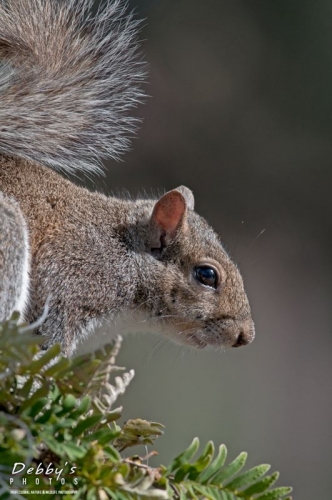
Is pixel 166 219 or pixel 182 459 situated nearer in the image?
pixel 182 459

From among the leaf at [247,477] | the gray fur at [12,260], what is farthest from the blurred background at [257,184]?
the leaf at [247,477]

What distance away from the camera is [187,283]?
1.52m

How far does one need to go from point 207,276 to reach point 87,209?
29cm

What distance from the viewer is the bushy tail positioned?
147cm

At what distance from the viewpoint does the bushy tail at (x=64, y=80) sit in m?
1.47

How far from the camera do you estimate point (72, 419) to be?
60 cm

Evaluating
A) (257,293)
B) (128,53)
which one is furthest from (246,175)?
(128,53)

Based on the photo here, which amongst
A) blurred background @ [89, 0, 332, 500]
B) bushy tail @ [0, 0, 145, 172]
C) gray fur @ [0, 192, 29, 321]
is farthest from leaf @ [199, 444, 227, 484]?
blurred background @ [89, 0, 332, 500]

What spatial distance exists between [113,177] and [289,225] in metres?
0.80

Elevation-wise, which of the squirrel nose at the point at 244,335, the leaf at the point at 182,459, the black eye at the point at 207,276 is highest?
the leaf at the point at 182,459

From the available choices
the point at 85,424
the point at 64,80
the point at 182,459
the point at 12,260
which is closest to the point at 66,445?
the point at 85,424

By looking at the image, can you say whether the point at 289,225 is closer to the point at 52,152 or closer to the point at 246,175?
the point at 246,175

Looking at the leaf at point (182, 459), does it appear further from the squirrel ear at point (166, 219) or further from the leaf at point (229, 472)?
the squirrel ear at point (166, 219)

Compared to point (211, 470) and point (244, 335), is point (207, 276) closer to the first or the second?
point (244, 335)
